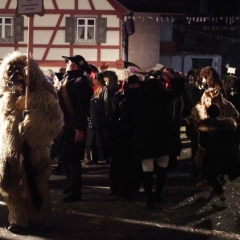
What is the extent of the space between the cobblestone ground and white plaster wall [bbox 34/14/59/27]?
22.3 m

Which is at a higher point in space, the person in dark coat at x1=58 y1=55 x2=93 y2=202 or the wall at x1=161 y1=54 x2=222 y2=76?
the person in dark coat at x1=58 y1=55 x2=93 y2=202

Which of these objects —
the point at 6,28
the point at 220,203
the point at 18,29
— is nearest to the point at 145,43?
the point at 18,29

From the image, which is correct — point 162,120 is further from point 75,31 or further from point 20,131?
point 75,31

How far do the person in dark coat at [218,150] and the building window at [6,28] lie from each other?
2467cm

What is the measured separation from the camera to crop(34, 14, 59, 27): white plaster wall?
101 feet

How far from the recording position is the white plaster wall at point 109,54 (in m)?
30.6

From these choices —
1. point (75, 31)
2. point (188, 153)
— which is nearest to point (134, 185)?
point (188, 153)

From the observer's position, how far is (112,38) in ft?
101

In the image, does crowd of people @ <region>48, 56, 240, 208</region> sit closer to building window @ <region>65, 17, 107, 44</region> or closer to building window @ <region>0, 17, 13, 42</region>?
building window @ <region>65, 17, 107, 44</region>

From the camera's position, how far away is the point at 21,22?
31.3 m

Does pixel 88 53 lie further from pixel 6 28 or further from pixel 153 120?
pixel 153 120

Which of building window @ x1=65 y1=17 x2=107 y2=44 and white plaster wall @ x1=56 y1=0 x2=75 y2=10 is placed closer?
building window @ x1=65 y1=17 x2=107 y2=44

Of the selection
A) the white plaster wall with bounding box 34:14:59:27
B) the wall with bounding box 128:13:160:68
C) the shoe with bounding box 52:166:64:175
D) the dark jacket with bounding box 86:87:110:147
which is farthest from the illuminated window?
the shoe with bounding box 52:166:64:175

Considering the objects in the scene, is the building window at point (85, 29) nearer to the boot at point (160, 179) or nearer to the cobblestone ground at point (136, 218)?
the cobblestone ground at point (136, 218)
